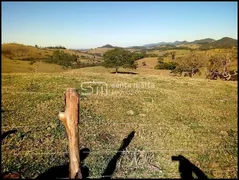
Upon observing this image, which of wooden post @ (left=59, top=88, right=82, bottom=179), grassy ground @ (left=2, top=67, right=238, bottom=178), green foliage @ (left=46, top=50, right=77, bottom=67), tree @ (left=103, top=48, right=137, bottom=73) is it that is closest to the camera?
wooden post @ (left=59, top=88, right=82, bottom=179)

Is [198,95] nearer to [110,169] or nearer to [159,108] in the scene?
[159,108]

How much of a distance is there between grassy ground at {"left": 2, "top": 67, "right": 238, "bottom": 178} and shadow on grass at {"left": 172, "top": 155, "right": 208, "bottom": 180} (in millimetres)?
249

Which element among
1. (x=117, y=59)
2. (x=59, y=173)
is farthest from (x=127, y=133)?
(x=117, y=59)

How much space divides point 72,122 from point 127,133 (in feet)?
27.6

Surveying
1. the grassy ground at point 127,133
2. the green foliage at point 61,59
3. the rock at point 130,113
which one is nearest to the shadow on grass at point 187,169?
the grassy ground at point 127,133

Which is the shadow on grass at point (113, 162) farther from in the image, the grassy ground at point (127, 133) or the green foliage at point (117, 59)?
the green foliage at point (117, 59)

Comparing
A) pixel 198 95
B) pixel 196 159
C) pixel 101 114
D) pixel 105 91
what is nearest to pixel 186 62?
pixel 198 95

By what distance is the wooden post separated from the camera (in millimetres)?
5406

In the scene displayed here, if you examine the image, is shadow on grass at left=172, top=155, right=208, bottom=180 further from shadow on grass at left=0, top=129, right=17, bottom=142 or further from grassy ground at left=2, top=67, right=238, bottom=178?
shadow on grass at left=0, top=129, right=17, bottom=142

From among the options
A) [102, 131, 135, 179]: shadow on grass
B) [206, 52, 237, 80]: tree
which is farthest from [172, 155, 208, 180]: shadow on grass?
[206, 52, 237, 80]: tree

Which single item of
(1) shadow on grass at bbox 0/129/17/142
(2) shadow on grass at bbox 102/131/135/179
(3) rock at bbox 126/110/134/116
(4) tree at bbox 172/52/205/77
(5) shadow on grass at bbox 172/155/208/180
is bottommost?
(5) shadow on grass at bbox 172/155/208/180

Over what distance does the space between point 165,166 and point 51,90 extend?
16273 millimetres

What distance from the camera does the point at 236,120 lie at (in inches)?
704

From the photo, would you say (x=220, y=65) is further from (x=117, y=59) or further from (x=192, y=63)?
(x=117, y=59)
